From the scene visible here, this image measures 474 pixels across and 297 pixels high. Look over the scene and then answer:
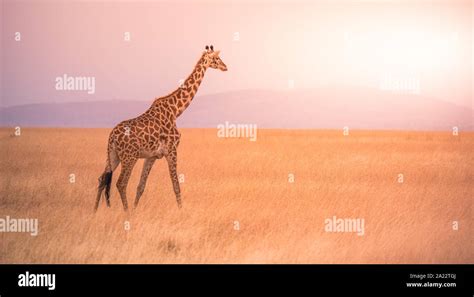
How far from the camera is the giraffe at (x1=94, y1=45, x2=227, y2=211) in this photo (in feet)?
35.5

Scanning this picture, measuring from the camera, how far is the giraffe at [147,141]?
35.5ft

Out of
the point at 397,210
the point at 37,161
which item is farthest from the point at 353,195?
the point at 37,161

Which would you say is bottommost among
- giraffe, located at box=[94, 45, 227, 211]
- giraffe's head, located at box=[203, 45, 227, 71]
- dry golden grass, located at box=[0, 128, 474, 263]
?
dry golden grass, located at box=[0, 128, 474, 263]

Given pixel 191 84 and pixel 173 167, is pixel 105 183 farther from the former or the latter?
pixel 191 84

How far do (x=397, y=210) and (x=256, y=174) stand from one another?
5.26 metres

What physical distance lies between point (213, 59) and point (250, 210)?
3.10 m

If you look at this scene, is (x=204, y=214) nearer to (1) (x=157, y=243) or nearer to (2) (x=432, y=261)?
(1) (x=157, y=243)

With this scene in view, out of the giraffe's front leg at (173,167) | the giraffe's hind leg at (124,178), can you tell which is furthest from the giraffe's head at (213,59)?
the giraffe's hind leg at (124,178)

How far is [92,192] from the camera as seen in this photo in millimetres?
12930

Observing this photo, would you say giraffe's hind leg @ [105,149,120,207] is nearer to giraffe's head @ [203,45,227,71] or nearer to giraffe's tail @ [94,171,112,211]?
giraffe's tail @ [94,171,112,211]

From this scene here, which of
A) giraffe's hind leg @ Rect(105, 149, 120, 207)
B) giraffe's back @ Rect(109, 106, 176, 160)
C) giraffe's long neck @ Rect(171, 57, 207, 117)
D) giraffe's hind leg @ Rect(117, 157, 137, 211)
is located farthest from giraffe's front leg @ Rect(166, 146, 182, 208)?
giraffe's long neck @ Rect(171, 57, 207, 117)

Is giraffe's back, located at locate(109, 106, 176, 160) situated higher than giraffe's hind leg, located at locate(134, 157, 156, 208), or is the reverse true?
giraffe's back, located at locate(109, 106, 176, 160)

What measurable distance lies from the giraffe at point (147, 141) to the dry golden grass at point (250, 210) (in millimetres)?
525

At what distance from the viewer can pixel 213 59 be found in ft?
38.2
